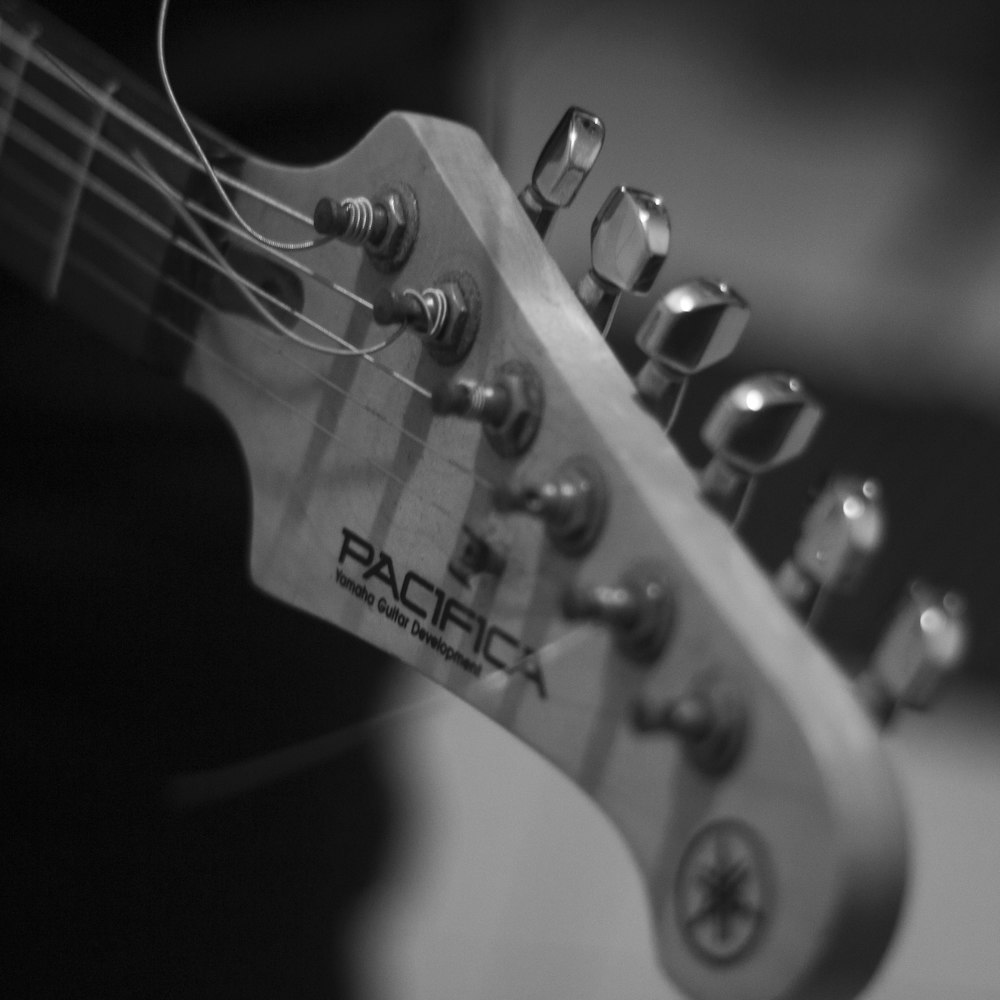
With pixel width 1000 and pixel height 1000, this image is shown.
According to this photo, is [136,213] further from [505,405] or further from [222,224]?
[505,405]

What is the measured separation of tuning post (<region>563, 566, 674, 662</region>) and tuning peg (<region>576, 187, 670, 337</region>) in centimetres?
10

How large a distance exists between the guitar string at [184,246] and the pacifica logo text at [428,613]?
0.14 feet

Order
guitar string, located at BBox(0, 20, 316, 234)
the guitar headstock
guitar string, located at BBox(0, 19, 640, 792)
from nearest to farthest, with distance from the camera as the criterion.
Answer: the guitar headstock → guitar string, located at BBox(0, 19, 640, 792) → guitar string, located at BBox(0, 20, 316, 234)

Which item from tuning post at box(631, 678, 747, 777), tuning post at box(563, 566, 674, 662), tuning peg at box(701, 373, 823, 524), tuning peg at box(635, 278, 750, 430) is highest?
tuning peg at box(635, 278, 750, 430)

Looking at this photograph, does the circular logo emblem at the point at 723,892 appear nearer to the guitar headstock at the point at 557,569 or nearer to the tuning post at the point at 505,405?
the guitar headstock at the point at 557,569

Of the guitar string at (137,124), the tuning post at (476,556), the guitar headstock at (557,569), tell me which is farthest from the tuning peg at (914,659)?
the guitar string at (137,124)

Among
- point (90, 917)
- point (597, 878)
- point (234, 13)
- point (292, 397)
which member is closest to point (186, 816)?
point (90, 917)

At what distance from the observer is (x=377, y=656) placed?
0.83 meters

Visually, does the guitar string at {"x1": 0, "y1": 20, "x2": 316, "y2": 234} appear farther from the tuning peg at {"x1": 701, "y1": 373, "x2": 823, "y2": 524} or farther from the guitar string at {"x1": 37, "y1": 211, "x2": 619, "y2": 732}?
the tuning peg at {"x1": 701, "y1": 373, "x2": 823, "y2": 524}

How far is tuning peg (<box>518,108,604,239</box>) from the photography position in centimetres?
44

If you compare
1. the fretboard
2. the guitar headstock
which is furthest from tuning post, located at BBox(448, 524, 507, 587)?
the fretboard

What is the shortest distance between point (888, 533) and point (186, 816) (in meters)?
0.47

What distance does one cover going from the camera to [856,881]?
308 mm

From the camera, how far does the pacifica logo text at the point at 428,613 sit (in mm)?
409
